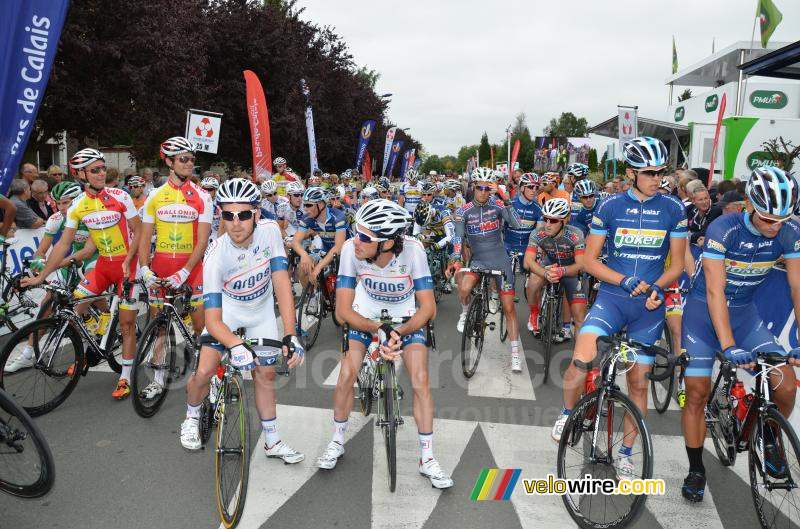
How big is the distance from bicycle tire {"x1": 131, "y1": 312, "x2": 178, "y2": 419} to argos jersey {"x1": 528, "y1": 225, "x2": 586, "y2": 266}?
4.13 meters

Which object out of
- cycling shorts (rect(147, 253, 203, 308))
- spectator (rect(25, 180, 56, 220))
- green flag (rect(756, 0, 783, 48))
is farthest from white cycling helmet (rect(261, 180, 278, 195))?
green flag (rect(756, 0, 783, 48))

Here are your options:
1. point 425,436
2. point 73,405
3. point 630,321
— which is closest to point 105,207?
point 73,405

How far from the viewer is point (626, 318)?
173 inches

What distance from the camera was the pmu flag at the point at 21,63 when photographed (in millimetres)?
Result: 6137

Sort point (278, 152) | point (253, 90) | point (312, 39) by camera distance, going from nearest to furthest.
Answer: point (253, 90)
point (278, 152)
point (312, 39)

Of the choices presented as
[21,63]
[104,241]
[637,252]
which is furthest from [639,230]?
[21,63]

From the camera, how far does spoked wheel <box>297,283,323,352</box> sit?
7.93 m

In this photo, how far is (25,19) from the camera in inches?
244

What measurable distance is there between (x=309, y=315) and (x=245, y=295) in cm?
369

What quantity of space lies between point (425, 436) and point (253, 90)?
13.4 meters

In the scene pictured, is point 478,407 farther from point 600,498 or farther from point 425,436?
point 600,498

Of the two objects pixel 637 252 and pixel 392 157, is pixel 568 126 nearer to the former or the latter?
pixel 392 157

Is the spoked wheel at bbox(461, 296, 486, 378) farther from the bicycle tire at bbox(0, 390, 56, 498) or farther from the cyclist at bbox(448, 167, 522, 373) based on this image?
the bicycle tire at bbox(0, 390, 56, 498)

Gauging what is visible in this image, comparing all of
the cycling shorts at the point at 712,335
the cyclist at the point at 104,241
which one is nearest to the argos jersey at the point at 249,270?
the cyclist at the point at 104,241
